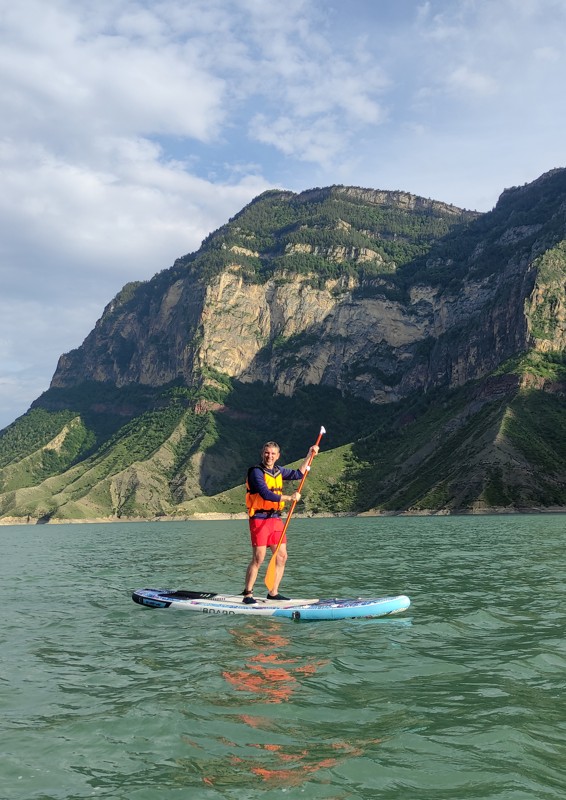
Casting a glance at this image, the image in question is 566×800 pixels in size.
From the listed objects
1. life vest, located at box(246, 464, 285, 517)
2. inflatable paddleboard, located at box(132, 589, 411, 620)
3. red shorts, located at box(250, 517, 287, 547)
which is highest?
life vest, located at box(246, 464, 285, 517)

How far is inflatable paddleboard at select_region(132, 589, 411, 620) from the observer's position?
1848 centimetres

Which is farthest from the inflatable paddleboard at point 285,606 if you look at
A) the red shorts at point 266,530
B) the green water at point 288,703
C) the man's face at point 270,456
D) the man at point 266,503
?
the man's face at point 270,456

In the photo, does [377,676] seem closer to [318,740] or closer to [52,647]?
[318,740]

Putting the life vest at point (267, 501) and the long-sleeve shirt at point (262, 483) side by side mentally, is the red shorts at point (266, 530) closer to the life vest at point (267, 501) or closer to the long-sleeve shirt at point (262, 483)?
the long-sleeve shirt at point (262, 483)

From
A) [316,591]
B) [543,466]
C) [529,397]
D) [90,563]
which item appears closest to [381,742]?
[316,591]

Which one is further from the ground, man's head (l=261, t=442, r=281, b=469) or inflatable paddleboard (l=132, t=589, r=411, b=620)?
man's head (l=261, t=442, r=281, b=469)

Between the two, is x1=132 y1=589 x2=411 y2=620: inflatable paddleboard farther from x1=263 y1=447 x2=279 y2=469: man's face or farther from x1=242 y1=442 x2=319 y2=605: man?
x1=263 y1=447 x2=279 y2=469: man's face

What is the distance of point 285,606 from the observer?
19.2 metres

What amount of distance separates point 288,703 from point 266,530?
29.5 feet

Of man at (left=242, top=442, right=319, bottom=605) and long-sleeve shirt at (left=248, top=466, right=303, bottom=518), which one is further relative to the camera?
man at (left=242, top=442, right=319, bottom=605)

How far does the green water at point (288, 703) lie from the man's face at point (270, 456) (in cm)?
454

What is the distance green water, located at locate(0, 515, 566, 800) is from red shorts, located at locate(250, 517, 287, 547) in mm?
2264

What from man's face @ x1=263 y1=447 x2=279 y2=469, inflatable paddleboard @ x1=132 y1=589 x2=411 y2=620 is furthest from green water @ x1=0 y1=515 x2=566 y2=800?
man's face @ x1=263 y1=447 x2=279 y2=469

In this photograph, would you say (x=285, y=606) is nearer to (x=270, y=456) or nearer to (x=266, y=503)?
(x=266, y=503)
